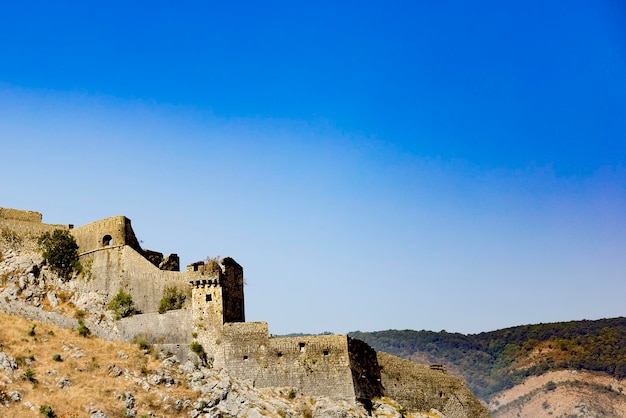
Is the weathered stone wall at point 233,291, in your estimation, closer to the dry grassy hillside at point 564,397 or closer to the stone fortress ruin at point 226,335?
the stone fortress ruin at point 226,335

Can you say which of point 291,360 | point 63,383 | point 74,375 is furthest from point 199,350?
point 63,383

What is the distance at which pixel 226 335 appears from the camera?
57.6 meters

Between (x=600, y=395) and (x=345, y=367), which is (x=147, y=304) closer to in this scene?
(x=345, y=367)

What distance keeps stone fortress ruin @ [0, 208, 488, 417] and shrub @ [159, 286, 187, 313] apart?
1.19 feet

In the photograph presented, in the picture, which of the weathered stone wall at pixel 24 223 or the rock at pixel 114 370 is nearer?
the rock at pixel 114 370

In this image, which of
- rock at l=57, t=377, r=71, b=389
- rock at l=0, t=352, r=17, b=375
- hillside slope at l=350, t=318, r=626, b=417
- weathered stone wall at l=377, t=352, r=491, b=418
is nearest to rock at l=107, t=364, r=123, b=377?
rock at l=57, t=377, r=71, b=389

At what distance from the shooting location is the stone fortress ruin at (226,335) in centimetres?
5684

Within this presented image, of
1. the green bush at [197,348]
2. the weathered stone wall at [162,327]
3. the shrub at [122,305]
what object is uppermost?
the shrub at [122,305]

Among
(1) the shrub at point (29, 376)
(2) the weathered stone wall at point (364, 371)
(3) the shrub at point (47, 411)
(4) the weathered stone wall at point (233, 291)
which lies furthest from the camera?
(4) the weathered stone wall at point (233, 291)

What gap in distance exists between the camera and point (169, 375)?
5416 cm

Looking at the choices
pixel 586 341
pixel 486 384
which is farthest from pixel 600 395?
pixel 486 384

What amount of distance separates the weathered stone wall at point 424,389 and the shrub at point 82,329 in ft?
74.1

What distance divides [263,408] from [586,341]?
133 metres

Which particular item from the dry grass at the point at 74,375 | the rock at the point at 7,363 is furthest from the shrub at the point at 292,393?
the rock at the point at 7,363
